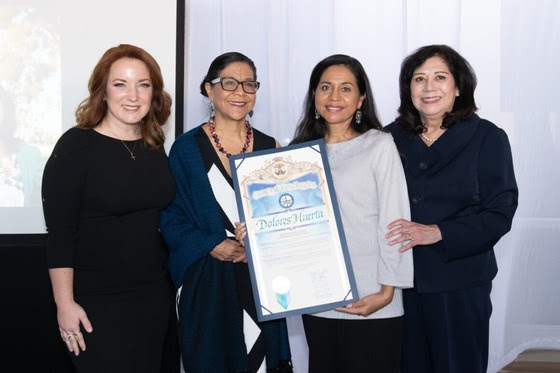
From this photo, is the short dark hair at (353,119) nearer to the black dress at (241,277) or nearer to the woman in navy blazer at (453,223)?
the woman in navy blazer at (453,223)

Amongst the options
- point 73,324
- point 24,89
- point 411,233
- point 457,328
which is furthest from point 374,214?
point 24,89

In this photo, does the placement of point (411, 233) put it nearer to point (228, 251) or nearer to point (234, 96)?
point (228, 251)

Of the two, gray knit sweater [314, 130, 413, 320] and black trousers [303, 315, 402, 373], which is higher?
gray knit sweater [314, 130, 413, 320]

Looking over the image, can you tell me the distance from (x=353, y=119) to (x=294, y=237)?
0.49 m

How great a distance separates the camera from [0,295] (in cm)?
291

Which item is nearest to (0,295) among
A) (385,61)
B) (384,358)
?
(384,358)

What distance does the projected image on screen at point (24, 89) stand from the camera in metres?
2.94

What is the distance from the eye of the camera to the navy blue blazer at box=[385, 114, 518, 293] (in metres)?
2.01

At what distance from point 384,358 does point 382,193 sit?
516 millimetres

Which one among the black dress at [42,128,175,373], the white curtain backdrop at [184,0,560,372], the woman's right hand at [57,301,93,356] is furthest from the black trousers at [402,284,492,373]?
the white curtain backdrop at [184,0,560,372]

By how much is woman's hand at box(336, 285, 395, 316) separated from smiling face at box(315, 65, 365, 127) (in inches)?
22.9

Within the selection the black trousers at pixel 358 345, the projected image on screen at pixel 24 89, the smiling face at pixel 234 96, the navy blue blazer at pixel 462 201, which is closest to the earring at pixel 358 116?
Answer: the navy blue blazer at pixel 462 201

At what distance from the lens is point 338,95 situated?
2061 millimetres

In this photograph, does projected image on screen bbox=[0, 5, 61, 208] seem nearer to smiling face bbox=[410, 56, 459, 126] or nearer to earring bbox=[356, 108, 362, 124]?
earring bbox=[356, 108, 362, 124]
